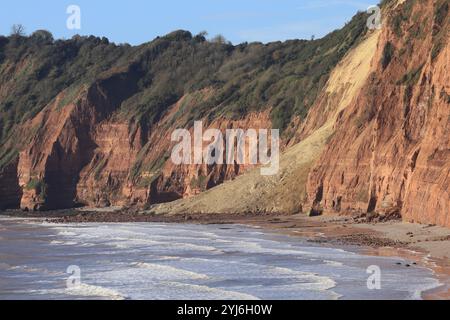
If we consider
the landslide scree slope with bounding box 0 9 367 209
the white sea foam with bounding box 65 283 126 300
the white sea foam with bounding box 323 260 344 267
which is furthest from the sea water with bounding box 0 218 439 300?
the landslide scree slope with bounding box 0 9 367 209

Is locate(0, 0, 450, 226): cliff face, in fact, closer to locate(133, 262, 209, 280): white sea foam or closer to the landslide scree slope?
the landslide scree slope

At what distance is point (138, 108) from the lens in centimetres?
11006

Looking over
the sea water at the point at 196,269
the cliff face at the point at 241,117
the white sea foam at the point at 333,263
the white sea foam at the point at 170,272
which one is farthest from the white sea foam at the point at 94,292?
the cliff face at the point at 241,117

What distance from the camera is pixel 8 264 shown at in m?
44.0

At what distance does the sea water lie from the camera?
31.5 meters

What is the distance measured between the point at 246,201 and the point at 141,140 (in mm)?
33110

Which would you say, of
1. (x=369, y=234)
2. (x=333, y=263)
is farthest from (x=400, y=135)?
(x=333, y=263)

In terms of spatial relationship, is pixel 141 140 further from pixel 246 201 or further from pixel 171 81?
pixel 246 201

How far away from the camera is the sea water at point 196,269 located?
103 feet

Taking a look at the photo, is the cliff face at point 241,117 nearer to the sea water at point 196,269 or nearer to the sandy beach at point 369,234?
the sandy beach at point 369,234

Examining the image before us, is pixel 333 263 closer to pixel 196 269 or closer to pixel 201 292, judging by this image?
pixel 196 269

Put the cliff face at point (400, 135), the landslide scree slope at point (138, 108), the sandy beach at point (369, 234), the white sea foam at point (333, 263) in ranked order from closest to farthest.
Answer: the sandy beach at point (369, 234)
the white sea foam at point (333, 263)
the cliff face at point (400, 135)
the landslide scree slope at point (138, 108)

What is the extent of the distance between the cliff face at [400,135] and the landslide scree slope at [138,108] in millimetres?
19829
